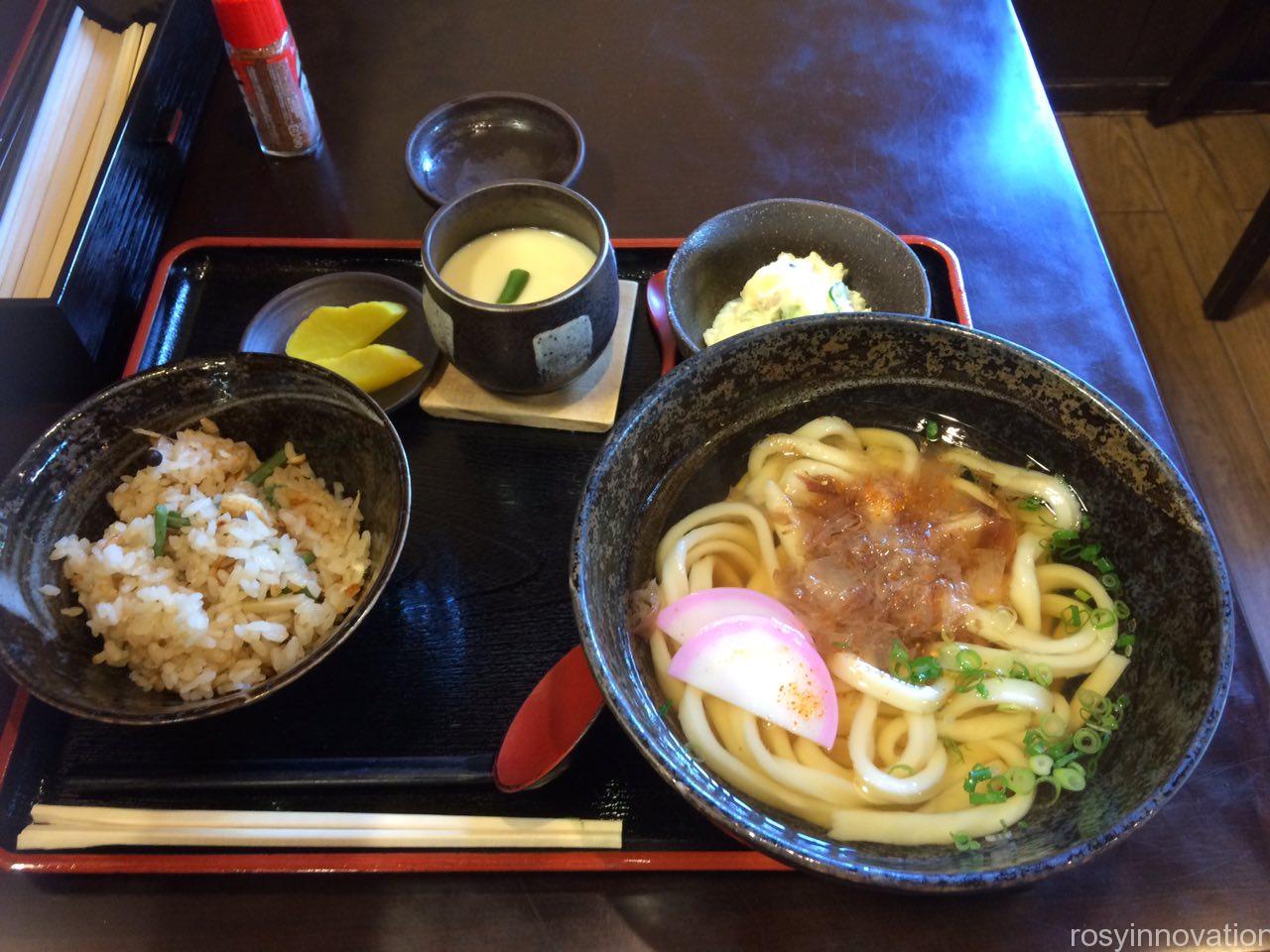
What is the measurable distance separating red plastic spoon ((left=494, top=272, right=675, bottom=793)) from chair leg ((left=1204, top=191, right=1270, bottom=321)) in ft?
9.78

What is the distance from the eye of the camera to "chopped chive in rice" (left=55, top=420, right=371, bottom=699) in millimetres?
1221

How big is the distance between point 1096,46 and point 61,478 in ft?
13.1

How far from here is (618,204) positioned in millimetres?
1996

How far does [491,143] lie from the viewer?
208 centimetres

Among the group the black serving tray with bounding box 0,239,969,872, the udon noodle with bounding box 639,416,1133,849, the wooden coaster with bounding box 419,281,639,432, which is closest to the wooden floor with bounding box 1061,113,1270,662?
the udon noodle with bounding box 639,416,1133,849

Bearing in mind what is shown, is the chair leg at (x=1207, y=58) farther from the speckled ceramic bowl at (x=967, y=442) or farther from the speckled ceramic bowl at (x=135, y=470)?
the speckled ceramic bowl at (x=135, y=470)

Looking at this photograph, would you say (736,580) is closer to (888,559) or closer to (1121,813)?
(888,559)

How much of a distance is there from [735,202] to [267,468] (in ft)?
3.93

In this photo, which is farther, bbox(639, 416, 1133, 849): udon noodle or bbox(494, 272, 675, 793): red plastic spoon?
bbox(494, 272, 675, 793): red plastic spoon

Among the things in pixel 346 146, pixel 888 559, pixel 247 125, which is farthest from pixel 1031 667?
pixel 247 125

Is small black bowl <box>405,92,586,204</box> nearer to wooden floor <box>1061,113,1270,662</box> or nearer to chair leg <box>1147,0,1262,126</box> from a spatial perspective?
wooden floor <box>1061,113,1270,662</box>

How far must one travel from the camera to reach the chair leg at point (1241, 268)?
2922 mm

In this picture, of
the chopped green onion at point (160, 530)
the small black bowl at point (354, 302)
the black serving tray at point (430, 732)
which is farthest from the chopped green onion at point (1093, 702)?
the chopped green onion at point (160, 530)

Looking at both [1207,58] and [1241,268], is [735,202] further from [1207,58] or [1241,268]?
[1207,58]
